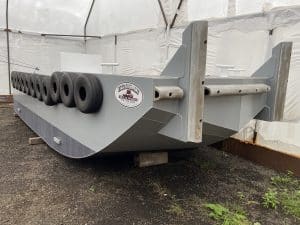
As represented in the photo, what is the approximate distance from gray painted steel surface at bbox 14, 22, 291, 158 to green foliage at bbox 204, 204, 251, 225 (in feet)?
1.77

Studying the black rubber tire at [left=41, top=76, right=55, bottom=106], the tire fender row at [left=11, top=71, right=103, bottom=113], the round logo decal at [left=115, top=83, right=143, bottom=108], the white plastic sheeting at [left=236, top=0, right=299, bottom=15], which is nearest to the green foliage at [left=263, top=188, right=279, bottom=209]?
the round logo decal at [left=115, top=83, right=143, bottom=108]

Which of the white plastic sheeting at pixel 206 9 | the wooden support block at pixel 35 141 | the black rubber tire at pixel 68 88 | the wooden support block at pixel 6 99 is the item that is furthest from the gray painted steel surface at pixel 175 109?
the wooden support block at pixel 6 99

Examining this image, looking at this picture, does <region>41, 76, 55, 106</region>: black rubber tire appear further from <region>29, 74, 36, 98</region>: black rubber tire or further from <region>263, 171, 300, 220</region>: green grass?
<region>263, 171, 300, 220</region>: green grass

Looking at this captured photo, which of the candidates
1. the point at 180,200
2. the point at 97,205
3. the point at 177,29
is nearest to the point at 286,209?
the point at 180,200

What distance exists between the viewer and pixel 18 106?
4.85 metres

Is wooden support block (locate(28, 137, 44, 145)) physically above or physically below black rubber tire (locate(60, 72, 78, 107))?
below

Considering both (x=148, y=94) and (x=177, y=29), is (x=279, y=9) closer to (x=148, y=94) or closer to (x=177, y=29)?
(x=177, y=29)

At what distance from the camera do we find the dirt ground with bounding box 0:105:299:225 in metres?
2.01

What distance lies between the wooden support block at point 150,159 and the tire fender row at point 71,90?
0.76 metres

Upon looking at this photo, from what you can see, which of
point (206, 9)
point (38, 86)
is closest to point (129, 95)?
point (38, 86)

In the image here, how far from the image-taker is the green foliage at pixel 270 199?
7.40 feet

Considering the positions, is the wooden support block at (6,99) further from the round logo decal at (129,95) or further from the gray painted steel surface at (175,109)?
the round logo decal at (129,95)

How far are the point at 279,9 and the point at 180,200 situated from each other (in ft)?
7.08

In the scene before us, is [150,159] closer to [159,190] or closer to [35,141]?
[159,190]
